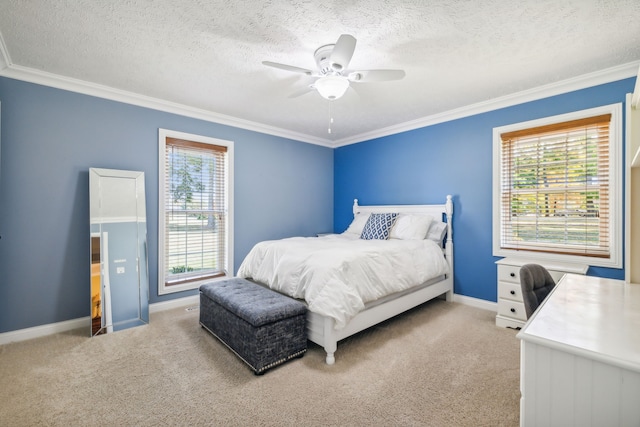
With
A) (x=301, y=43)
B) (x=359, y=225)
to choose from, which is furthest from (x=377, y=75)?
(x=359, y=225)

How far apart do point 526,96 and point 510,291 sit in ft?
6.99

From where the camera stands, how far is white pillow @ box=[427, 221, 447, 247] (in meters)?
3.71

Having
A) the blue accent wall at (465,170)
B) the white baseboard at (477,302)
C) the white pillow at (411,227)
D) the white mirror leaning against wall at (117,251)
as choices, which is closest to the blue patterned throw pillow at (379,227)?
the white pillow at (411,227)

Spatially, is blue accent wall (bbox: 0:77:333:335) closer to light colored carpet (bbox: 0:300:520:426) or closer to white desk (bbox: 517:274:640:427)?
light colored carpet (bbox: 0:300:520:426)

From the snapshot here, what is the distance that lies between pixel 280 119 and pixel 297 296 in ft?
8.56

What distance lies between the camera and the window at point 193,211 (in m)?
3.48

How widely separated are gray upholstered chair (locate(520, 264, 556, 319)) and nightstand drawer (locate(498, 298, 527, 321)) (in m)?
1.18

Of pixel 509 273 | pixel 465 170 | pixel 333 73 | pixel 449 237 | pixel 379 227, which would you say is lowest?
pixel 509 273

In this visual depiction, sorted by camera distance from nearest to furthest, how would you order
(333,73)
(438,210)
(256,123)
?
(333,73) → (438,210) → (256,123)

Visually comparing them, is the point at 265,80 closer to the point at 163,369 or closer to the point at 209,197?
the point at 209,197

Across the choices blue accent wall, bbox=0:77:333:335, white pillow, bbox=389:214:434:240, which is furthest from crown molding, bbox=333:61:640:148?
blue accent wall, bbox=0:77:333:335

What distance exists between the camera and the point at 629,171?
1652 millimetres

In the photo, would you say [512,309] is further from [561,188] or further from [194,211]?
[194,211]

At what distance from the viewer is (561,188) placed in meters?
3.00
